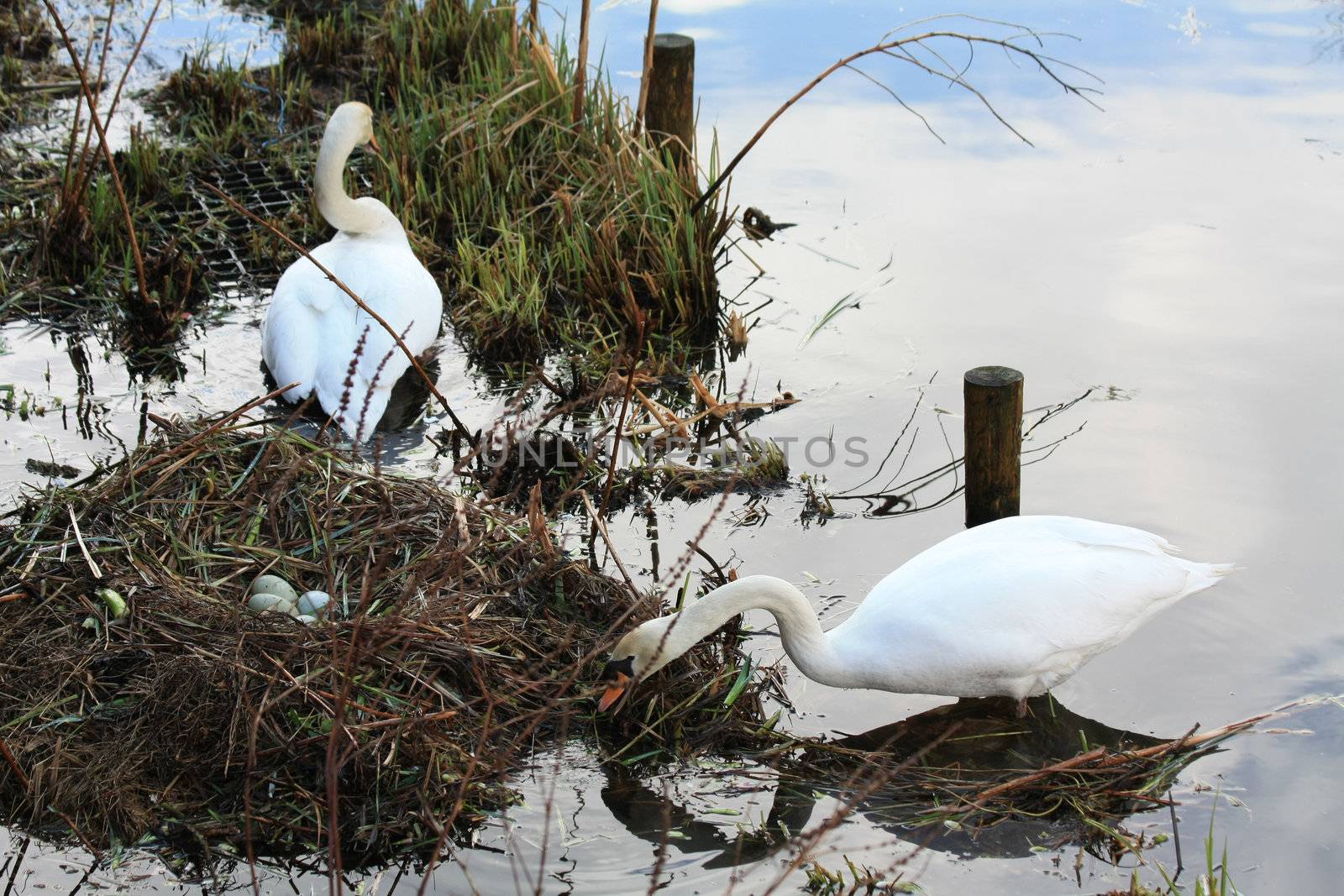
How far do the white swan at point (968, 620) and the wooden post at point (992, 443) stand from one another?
0.71m

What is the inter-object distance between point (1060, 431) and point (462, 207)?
347 centimetres

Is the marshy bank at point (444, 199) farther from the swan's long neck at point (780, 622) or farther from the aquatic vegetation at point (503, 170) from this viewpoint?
the swan's long neck at point (780, 622)

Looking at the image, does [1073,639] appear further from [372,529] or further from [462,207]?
[462,207]

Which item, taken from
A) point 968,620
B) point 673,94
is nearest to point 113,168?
point 673,94

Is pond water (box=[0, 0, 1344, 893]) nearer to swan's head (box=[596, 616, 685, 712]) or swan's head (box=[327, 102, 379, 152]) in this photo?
swan's head (box=[596, 616, 685, 712])

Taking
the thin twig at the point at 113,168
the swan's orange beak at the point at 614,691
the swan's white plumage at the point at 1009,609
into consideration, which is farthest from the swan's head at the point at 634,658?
the thin twig at the point at 113,168

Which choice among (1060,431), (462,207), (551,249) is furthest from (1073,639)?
(462,207)

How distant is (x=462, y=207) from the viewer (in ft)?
25.3

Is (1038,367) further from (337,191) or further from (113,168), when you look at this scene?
(113,168)

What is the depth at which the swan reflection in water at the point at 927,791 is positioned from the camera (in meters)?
4.03

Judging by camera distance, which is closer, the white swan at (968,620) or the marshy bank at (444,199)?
the white swan at (968,620)

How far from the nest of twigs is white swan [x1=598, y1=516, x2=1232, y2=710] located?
26 centimetres

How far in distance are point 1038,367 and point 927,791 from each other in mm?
3259

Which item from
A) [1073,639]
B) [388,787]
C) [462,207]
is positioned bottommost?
[388,787]
